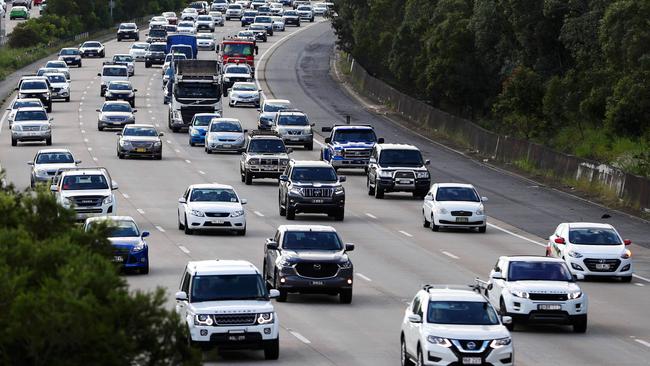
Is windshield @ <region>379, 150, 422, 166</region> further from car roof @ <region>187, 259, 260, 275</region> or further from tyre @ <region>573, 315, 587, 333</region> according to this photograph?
car roof @ <region>187, 259, 260, 275</region>

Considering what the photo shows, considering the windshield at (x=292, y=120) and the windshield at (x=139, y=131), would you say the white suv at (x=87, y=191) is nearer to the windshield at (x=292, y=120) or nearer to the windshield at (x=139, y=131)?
the windshield at (x=139, y=131)

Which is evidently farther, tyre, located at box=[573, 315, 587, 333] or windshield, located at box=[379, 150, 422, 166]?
windshield, located at box=[379, 150, 422, 166]

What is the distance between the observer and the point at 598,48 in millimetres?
A: 74750

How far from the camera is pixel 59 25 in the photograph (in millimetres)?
155875

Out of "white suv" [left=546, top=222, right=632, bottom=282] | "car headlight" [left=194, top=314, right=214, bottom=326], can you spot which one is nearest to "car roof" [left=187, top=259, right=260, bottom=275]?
"car headlight" [left=194, top=314, right=214, bottom=326]

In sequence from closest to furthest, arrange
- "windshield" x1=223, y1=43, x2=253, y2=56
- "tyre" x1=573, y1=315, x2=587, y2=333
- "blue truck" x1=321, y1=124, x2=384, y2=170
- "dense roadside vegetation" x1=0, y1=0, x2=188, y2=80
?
"tyre" x1=573, y1=315, x2=587, y2=333 < "blue truck" x1=321, y1=124, x2=384, y2=170 < "windshield" x1=223, y1=43, x2=253, y2=56 < "dense roadside vegetation" x1=0, y1=0, x2=188, y2=80

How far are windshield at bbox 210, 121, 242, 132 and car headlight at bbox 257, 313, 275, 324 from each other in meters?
45.7

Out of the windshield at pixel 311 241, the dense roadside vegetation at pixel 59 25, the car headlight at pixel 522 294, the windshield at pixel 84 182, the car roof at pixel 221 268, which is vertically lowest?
the dense roadside vegetation at pixel 59 25

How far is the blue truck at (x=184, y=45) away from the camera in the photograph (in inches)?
4124

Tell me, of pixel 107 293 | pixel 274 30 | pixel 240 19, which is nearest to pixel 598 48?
pixel 107 293

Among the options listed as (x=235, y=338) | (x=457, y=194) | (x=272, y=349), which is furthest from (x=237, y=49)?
(x=235, y=338)

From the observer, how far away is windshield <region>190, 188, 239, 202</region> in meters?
45.4

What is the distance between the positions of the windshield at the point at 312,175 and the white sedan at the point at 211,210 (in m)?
4.21

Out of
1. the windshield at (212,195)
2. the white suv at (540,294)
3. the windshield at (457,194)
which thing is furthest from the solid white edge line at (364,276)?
the windshield at (457,194)
